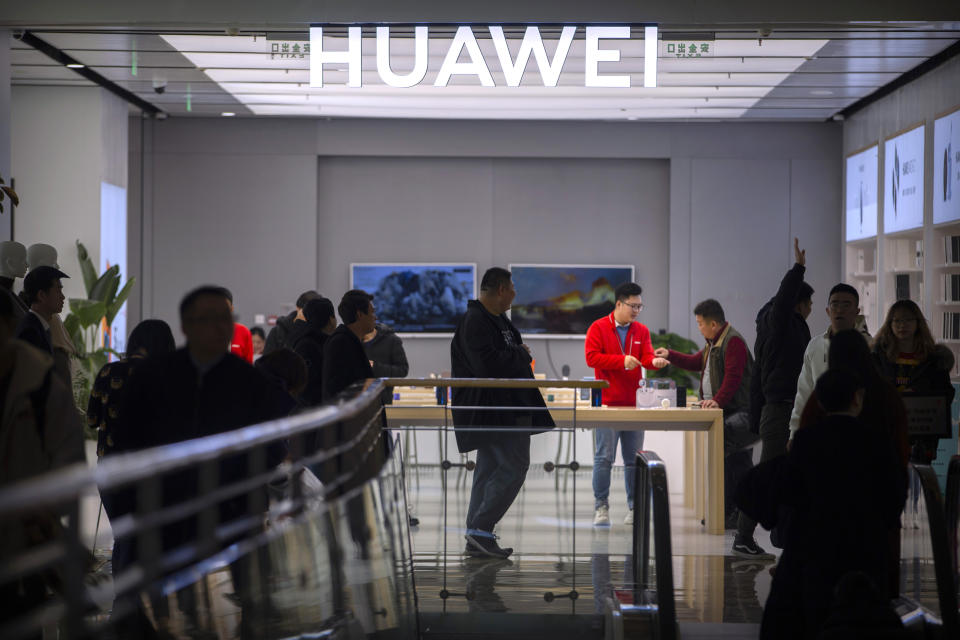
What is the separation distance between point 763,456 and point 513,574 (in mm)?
1748

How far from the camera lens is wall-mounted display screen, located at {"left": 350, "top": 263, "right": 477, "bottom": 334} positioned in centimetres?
1203

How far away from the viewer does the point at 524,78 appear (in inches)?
356

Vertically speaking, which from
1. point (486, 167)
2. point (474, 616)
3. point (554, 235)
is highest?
point (486, 167)

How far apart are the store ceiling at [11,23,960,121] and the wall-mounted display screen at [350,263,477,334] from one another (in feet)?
5.84

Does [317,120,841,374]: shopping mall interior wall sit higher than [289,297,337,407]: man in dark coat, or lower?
higher

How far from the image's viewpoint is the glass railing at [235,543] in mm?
1571

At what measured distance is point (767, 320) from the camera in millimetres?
5777

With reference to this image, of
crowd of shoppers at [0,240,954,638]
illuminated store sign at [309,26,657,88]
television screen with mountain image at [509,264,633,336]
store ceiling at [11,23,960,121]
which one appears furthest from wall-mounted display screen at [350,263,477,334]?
illuminated store sign at [309,26,657,88]

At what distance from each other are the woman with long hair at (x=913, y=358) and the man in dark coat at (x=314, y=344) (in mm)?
2847

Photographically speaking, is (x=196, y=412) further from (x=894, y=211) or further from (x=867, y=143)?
(x=867, y=143)

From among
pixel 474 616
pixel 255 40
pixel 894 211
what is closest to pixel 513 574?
pixel 474 616

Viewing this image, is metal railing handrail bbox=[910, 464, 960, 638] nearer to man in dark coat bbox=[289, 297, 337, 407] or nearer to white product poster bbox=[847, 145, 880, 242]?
man in dark coat bbox=[289, 297, 337, 407]

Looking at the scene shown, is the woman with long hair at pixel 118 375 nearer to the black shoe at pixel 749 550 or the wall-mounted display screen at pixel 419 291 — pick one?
the black shoe at pixel 749 550

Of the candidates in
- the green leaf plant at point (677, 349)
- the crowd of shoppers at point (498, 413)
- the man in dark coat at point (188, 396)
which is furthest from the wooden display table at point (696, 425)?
the man in dark coat at point (188, 396)
